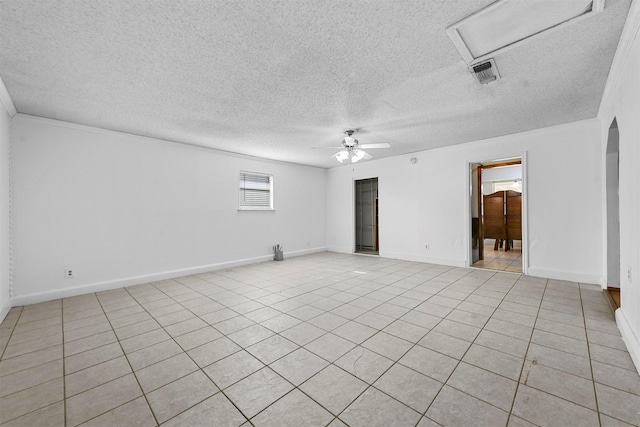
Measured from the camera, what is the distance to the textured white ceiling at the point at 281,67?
177 cm

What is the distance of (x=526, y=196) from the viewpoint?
4473mm

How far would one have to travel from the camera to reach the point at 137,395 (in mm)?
1686

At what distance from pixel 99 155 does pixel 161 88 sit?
2.16 metres

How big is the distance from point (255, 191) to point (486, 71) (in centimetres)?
500

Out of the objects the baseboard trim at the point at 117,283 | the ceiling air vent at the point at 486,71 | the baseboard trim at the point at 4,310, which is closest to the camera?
the ceiling air vent at the point at 486,71

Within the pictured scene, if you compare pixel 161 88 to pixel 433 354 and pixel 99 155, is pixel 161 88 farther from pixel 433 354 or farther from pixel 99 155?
pixel 433 354

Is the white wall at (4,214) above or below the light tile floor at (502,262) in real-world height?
above

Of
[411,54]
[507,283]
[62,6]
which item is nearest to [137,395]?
[62,6]

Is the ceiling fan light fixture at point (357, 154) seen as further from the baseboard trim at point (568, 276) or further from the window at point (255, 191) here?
the baseboard trim at point (568, 276)

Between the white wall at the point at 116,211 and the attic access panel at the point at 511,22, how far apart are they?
4.75 m

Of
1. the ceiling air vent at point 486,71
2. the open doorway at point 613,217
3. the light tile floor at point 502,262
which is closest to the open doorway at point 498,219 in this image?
the light tile floor at point 502,262

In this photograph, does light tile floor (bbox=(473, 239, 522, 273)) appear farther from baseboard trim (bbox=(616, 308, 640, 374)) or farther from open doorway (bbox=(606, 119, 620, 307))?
baseboard trim (bbox=(616, 308, 640, 374))

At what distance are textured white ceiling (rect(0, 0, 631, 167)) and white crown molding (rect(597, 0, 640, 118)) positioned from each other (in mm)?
57

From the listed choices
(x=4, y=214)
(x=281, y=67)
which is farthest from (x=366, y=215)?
(x=4, y=214)
